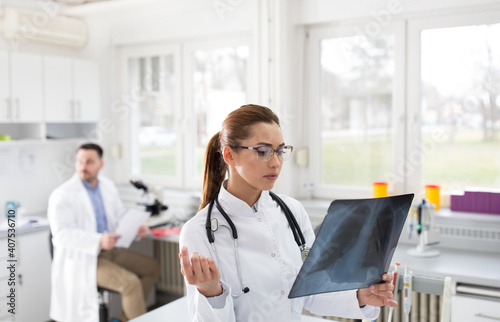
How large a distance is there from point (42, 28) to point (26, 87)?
0.58 metres

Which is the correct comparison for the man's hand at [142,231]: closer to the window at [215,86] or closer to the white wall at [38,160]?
the window at [215,86]

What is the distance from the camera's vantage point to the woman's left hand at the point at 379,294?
1462 millimetres

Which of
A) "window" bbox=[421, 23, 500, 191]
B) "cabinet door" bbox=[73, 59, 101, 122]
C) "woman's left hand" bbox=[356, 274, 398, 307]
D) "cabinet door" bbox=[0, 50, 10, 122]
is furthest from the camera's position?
Result: "cabinet door" bbox=[73, 59, 101, 122]

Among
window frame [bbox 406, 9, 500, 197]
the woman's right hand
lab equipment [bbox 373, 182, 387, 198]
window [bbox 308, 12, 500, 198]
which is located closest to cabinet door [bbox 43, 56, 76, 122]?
window [bbox 308, 12, 500, 198]

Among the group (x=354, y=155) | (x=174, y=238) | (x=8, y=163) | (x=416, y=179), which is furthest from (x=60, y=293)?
(x=416, y=179)

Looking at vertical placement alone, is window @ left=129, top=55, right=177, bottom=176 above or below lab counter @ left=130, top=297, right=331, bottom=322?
above

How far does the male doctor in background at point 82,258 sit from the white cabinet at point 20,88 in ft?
2.67

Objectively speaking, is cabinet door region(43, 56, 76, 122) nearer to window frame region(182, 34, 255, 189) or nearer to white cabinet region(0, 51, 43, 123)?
white cabinet region(0, 51, 43, 123)

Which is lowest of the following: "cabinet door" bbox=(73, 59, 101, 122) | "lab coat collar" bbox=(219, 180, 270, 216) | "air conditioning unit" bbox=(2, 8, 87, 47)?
"lab coat collar" bbox=(219, 180, 270, 216)

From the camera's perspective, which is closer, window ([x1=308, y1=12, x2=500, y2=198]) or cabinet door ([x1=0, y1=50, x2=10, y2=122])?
window ([x1=308, y1=12, x2=500, y2=198])

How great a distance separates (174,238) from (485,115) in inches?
86.8

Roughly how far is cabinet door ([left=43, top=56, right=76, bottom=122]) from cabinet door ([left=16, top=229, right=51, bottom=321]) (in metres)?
1.01

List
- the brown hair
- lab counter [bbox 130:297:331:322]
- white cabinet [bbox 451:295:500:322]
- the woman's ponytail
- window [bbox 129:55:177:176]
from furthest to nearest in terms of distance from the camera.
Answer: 1. window [bbox 129:55:177:176]
2. white cabinet [bbox 451:295:500:322]
3. lab counter [bbox 130:297:331:322]
4. the woman's ponytail
5. the brown hair

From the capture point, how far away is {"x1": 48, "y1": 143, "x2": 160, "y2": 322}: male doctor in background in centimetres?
329
